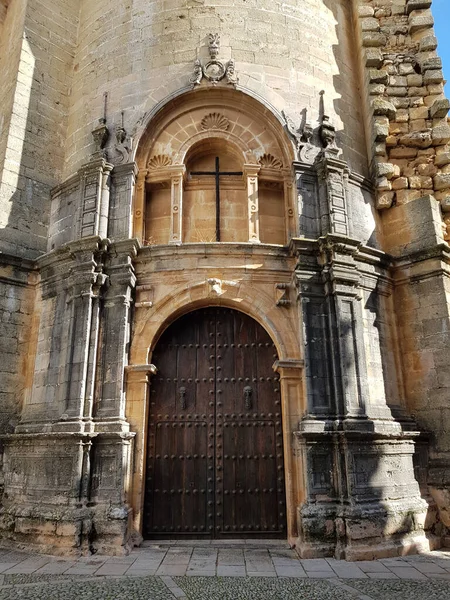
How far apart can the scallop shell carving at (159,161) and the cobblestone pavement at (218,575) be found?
5.76m

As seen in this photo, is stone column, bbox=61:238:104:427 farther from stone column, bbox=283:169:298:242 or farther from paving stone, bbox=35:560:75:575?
stone column, bbox=283:169:298:242

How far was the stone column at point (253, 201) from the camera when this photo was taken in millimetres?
7660

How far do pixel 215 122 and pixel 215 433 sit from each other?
516cm

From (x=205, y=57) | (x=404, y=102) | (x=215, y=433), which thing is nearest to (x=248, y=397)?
(x=215, y=433)

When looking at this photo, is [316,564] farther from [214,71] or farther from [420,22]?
[420,22]

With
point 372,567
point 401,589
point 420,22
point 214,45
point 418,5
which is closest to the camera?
point 401,589

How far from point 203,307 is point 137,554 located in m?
3.41

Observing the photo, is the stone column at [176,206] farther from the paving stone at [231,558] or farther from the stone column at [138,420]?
the paving stone at [231,558]

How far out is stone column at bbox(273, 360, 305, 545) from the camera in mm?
6328

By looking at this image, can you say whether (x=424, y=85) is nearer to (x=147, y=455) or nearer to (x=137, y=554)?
(x=147, y=455)

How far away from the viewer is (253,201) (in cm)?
789

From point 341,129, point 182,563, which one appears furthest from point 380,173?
point 182,563

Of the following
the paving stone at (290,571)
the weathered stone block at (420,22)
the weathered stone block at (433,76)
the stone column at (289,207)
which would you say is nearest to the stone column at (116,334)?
the stone column at (289,207)

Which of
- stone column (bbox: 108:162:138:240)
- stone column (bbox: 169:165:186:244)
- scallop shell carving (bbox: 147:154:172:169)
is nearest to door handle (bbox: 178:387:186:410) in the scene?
stone column (bbox: 169:165:186:244)
